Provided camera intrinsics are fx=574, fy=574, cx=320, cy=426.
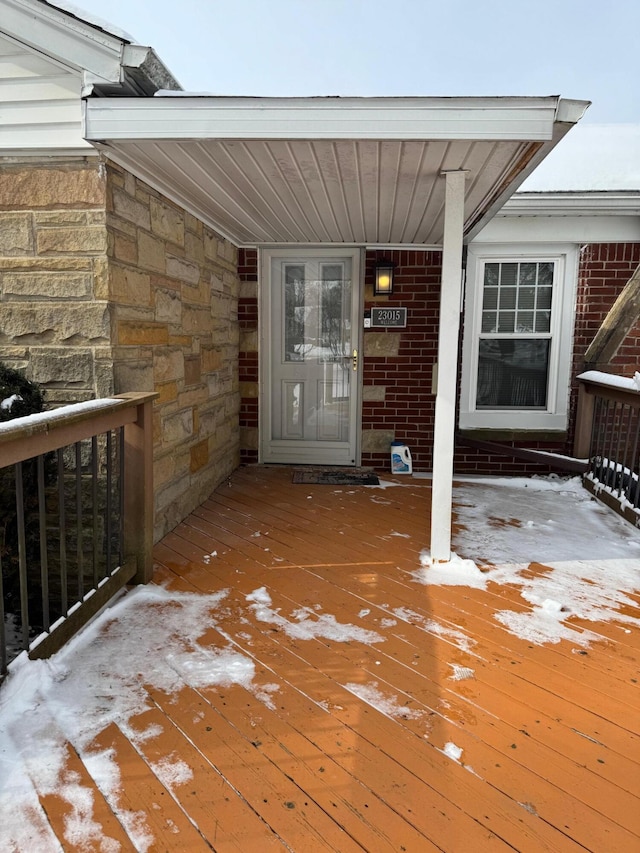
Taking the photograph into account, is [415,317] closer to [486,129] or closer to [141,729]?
[486,129]

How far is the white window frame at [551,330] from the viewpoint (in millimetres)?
5055

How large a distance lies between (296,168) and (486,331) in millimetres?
2882

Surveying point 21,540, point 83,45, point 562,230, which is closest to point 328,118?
point 83,45

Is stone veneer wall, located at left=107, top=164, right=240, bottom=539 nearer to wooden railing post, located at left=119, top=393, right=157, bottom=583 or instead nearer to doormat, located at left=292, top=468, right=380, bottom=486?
wooden railing post, located at left=119, top=393, right=157, bottom=583

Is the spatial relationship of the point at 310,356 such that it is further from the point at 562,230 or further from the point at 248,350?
the point at 562,230

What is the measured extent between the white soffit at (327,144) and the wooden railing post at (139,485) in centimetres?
118

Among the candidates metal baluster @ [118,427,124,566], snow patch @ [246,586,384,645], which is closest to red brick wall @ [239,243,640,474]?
metal baluster @ [118,427,124,566]

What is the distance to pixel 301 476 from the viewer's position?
16.6 feet

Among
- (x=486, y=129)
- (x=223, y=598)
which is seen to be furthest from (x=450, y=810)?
(x=486, y=129)

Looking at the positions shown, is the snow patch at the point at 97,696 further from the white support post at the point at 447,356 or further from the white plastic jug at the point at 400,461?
the white plastic jug at the point at 400,461

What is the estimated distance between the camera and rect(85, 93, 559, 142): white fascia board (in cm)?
241

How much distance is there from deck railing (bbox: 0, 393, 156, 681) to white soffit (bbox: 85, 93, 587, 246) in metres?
1.18

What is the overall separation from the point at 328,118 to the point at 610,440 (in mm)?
3618

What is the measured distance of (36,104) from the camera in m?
2.72
